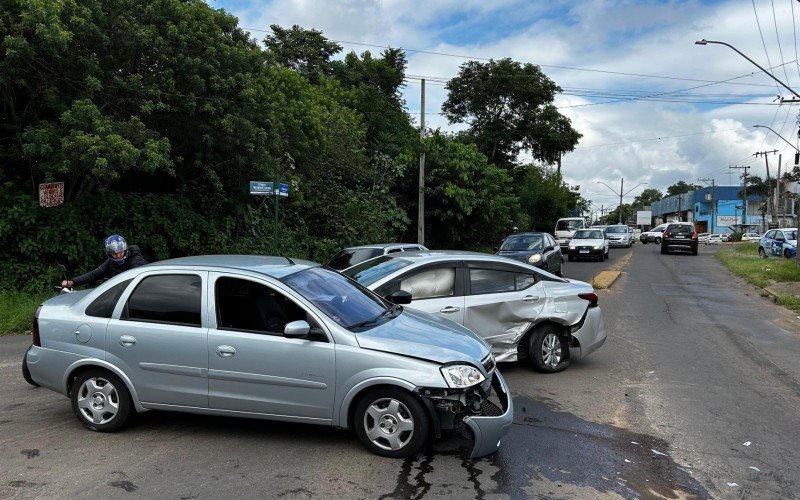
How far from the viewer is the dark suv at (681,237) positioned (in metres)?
35.1

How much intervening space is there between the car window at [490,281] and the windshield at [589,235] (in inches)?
940

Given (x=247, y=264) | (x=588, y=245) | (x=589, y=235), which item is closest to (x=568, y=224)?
(x=589, y=235)

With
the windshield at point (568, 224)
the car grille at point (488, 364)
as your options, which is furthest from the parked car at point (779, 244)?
the car grille at point (488, 364)

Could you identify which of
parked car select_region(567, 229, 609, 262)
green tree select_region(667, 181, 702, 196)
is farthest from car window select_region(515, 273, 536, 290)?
green tree select_region(667, 181, 702, 196)

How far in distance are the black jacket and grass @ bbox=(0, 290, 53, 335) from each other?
15.0 ft

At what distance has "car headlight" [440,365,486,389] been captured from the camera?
447 centimetres

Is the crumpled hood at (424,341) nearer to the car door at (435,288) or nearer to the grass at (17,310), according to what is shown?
the car door at (435,288)

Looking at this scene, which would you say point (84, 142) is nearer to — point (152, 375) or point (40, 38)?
point (40, 38)

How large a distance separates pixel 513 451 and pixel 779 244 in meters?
29.3

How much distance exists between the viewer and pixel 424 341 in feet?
15.5

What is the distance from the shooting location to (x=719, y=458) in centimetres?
480

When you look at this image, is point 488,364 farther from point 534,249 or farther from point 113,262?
point 534,249

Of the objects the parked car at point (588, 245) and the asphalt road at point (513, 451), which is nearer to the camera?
the asphalt road at point (513, 451)

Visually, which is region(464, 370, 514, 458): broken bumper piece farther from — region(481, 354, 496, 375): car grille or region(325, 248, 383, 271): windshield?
region(325, 248, 383, 271): windshield
